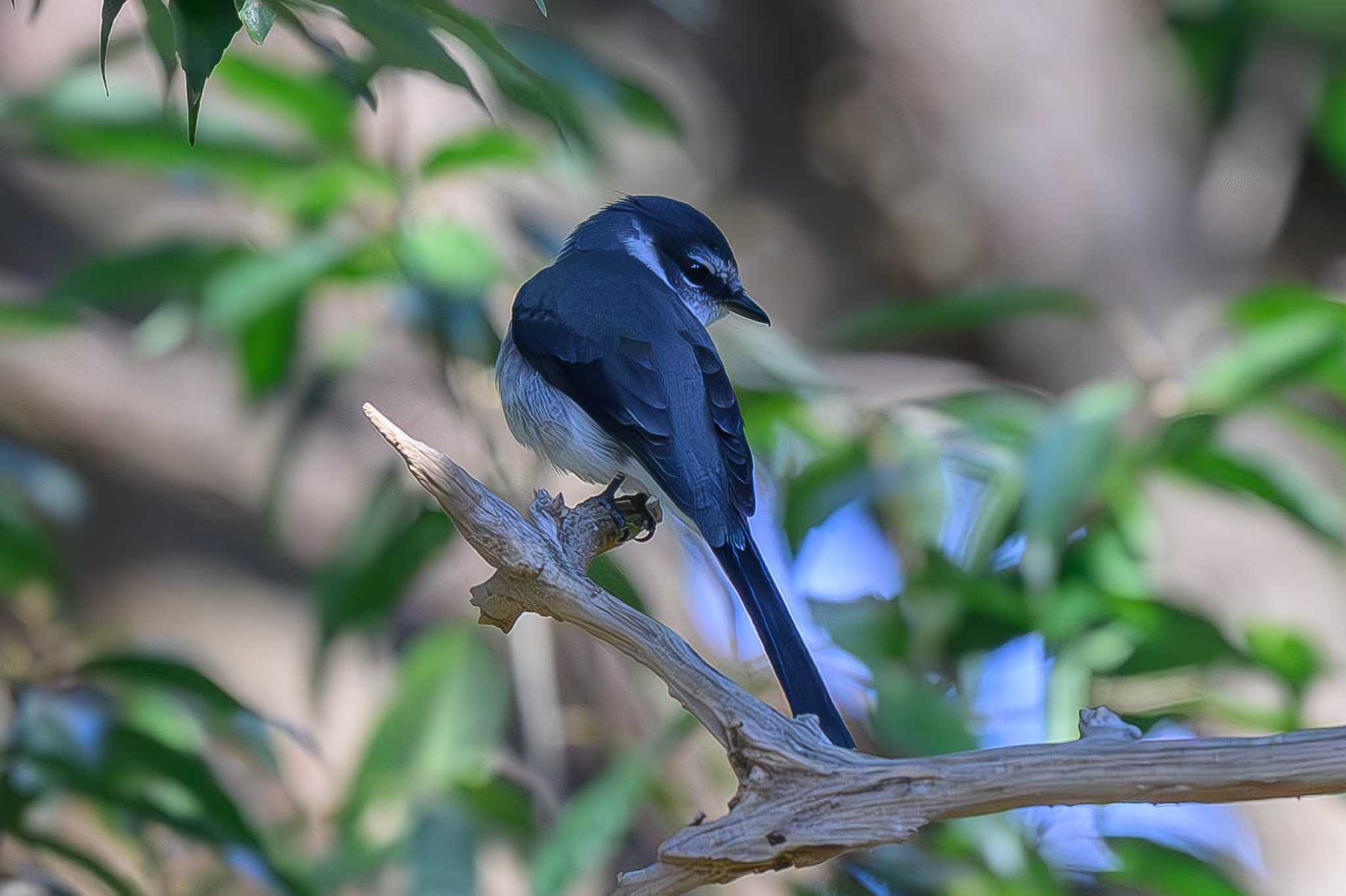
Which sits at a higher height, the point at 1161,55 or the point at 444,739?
the point at 1161,55

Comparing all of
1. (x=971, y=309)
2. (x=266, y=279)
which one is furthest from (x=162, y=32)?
(x=971, y=309)

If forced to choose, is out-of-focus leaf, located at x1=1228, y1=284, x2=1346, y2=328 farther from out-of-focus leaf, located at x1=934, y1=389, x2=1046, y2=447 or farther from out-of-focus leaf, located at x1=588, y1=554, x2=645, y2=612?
out-of-focus leaf, located at x1=588, y1=554, x2=645, y2=612

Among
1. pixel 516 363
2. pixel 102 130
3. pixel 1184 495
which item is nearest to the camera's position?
pixel 516 363

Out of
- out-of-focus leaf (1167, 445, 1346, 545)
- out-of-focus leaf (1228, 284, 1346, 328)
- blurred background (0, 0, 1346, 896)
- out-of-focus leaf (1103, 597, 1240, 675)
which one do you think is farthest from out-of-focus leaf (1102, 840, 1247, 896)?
out-of-focus leaf (1228, 284, 1346, 328)

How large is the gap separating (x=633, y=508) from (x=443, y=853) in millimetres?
857

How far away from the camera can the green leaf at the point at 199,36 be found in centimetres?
86

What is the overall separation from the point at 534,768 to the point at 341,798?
342 mm

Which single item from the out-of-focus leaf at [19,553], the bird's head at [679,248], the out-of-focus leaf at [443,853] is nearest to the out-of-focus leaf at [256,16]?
the bird's head at [679,248]

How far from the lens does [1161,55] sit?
3.86 meters

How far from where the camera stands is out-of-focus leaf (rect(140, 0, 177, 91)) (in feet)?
3.31

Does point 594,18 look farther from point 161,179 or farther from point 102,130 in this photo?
point 102,130

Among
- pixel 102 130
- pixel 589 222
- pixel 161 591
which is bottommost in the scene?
pixel 161 591

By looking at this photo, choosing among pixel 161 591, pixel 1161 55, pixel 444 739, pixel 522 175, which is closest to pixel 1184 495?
pixel 1161 55

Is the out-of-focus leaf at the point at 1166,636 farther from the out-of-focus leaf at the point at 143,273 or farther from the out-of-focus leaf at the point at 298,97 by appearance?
the out-of-focus leaf at the point at 143,273
